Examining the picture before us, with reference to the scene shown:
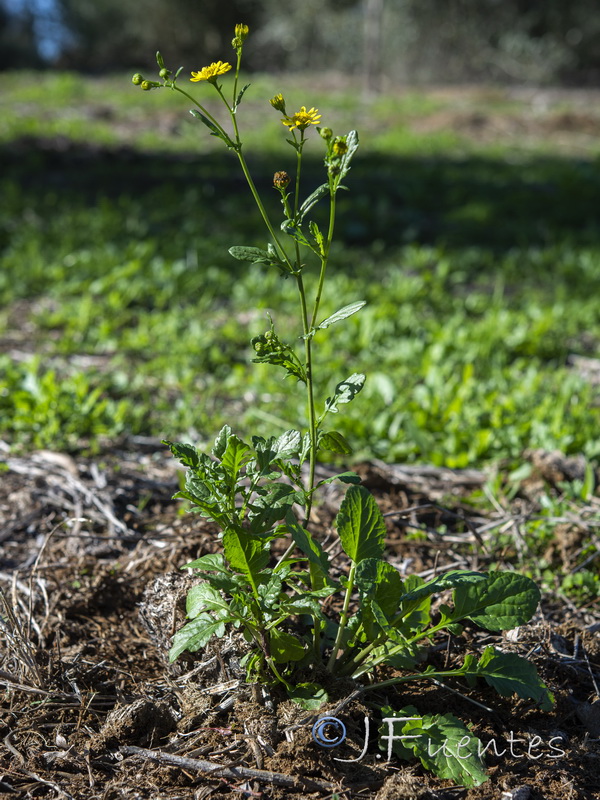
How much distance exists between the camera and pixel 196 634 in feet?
4.76

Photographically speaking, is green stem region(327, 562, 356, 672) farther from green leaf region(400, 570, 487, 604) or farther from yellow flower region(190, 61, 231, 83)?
yellow flower region(190, 61, 231, 83)

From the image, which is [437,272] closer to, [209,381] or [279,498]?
[209,381]

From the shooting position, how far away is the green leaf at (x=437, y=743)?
4.61 feet

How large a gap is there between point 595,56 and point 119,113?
15.7 metres

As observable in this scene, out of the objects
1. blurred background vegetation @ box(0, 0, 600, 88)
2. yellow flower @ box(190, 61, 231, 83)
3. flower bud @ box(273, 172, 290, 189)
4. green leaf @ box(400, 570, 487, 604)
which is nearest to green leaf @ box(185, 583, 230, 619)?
green leaf @ box(400, 570, 487, 604)

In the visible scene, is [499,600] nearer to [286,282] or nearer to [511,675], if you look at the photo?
[511,675]

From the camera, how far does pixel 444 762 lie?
1419mm

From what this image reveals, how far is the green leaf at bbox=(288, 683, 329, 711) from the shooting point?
1491mm

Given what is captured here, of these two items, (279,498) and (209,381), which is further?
(209,381)

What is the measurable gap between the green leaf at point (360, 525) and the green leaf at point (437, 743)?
308 millimetres

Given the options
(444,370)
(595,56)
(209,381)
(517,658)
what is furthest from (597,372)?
(595,56)

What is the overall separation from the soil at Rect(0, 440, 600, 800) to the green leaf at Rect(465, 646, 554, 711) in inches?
4.5

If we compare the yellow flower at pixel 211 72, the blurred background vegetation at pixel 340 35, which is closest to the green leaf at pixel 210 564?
the yellow flower at pixel 211 72

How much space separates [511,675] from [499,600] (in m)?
0.14
